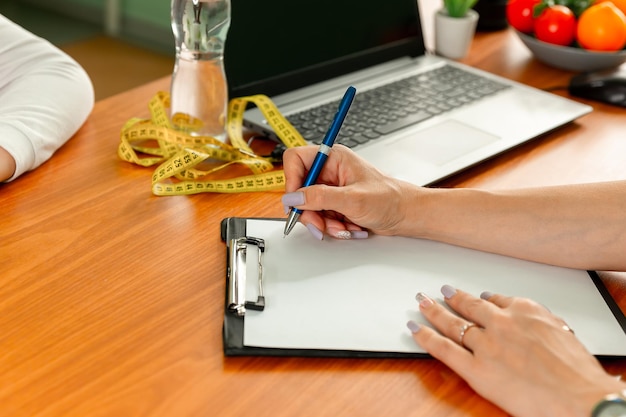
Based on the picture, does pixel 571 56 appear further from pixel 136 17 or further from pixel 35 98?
pixel 136 17

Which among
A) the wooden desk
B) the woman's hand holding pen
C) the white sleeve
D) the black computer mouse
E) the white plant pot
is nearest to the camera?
the wooden desk

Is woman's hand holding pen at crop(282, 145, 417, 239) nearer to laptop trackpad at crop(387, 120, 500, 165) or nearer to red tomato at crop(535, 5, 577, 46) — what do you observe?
laptop trackpad at crop(387, 120, 500, 165)

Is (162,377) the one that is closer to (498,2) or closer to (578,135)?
(578,135)

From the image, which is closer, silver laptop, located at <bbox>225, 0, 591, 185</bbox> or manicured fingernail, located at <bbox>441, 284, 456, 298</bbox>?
manicured fingernail, located at <bbox>441, 284, 456, 298</bbox>

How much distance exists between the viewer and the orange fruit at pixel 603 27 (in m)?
1.64

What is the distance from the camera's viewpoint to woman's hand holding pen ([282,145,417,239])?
1.04 metres

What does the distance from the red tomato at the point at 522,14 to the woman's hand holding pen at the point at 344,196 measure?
840mm

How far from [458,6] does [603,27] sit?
317mm

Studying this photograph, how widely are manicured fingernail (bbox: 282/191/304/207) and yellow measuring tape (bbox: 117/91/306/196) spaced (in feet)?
0.57

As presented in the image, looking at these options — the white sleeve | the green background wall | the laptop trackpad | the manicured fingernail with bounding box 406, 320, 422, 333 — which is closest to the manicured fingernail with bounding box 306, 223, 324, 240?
the manicured fingernail with bounding box 406, 320, 422, 333

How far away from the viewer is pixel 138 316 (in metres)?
0.91

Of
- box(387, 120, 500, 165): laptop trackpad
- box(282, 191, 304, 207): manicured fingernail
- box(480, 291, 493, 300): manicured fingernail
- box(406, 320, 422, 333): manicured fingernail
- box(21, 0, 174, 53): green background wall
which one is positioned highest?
box(282, 191, 304, 207): manicured fingernail

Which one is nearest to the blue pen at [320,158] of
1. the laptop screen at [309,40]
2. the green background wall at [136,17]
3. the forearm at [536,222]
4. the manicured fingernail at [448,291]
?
the forearm at [536,222]

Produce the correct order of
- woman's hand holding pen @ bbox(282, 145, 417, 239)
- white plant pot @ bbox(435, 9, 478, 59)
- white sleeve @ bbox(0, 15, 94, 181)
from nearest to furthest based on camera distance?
woman's hand holding pen @ bbox(282, 145, 417, 239), white sleeve @ bbox(0, 15, 94, 181), white plant pot @ bbox(435, 9, 478, 59)
